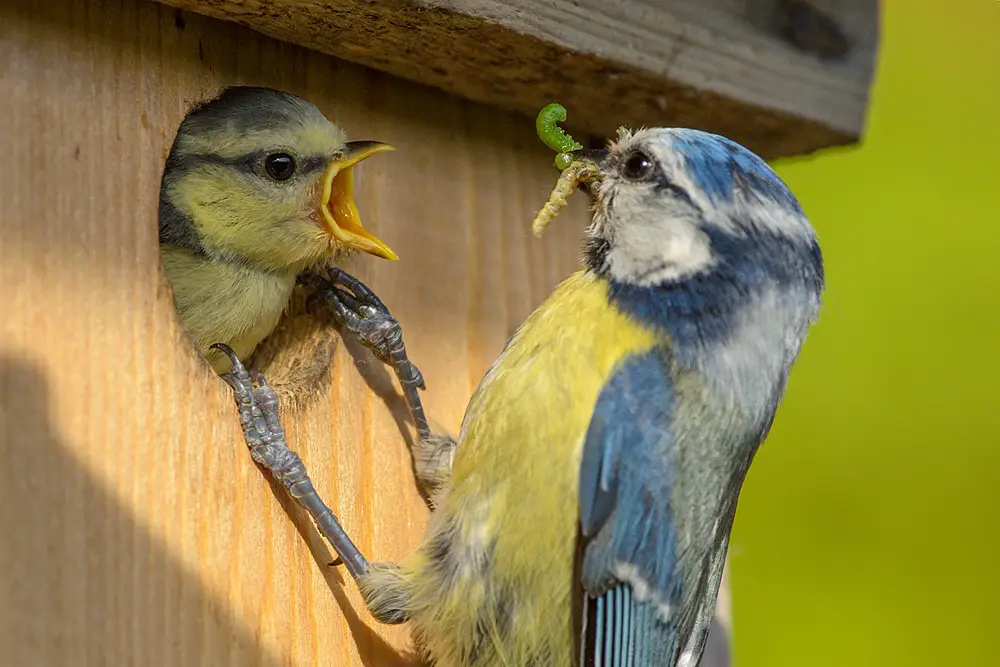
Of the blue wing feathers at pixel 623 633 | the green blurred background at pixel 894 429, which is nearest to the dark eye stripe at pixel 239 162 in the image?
the blue wing feathers at pixel 623 633

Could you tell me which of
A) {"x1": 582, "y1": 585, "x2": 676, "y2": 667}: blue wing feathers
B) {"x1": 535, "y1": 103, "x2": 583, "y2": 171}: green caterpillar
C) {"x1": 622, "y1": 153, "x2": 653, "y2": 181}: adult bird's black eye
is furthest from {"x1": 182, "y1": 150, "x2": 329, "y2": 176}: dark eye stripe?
{"x1": 582, "y1": 585, "x2": 676, "y2": 667}: blue wing feathers

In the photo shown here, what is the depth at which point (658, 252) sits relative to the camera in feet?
5.69

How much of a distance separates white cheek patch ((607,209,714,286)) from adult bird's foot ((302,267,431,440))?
0.33m

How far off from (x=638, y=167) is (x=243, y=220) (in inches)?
25.4

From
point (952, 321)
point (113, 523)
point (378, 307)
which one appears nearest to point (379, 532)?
point (378, 307)

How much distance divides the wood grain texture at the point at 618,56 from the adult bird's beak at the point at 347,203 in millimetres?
136

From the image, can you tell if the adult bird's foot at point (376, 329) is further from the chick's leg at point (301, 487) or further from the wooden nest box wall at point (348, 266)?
the chick's leg at point (301, 487)

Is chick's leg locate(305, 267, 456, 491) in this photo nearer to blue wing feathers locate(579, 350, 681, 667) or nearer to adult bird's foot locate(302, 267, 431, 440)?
adult bird's foot locate(302, 267, 431, 440)

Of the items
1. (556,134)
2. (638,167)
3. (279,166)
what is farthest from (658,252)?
(279,166)

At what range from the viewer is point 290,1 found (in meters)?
1.54

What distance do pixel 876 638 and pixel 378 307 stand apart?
1.74m

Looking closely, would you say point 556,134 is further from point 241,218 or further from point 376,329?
point 241,218

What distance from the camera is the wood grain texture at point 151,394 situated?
1341mm

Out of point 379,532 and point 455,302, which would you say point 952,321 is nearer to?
→ point 455,302
